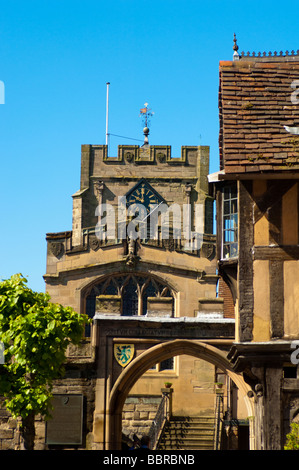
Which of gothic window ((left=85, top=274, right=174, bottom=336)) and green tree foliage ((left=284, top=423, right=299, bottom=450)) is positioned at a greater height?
gothic window ((left=85, top=274, right=174, bottom=336))

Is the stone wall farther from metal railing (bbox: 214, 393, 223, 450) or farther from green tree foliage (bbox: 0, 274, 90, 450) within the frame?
green tree foliage (bbox: 0, 274, 90, 450)

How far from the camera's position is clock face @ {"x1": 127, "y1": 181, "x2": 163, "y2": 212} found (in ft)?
161

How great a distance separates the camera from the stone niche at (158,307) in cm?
2797

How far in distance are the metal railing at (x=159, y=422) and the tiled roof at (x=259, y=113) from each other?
47.2 feet

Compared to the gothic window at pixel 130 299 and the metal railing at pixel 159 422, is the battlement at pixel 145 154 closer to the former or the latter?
the gothic window at pixel 130 299

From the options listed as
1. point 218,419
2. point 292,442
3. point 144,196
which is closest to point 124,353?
point 218,419

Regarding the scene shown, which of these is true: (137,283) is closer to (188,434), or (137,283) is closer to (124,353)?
(188,434)

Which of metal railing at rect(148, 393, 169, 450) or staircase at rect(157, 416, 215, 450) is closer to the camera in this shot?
staircase at rect(157, 416, 215, 450)

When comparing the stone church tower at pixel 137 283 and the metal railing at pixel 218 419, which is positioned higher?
the stone church tower at pixel 137 283

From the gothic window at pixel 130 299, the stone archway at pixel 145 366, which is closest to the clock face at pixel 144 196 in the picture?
the gothic window at pixel 130 299

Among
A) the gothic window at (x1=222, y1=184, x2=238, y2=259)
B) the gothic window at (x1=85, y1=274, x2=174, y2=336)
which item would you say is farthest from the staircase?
the gothic window at (x1=222, y1=184, x2=238, y2=259)

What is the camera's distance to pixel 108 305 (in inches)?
1101

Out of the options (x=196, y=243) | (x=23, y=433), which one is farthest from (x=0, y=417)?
(x=196, y=243)

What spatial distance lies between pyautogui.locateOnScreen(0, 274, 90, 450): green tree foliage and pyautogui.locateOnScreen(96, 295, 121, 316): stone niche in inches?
94.6
